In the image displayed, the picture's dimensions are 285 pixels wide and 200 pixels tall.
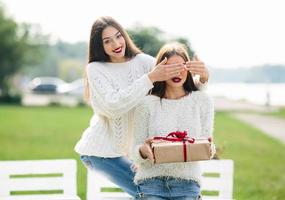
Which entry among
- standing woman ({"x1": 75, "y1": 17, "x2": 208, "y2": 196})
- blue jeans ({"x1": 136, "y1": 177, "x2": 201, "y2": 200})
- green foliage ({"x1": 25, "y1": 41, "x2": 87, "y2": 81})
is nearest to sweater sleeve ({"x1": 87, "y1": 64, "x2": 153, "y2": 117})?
standing woman ({"x1": 75, "y1": 17, "x2": 208, "y2": 196})

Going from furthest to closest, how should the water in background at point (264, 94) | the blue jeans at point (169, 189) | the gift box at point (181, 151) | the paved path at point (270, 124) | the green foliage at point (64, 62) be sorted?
the green foliage at point (64, 62) → the water in background at point (264, 94) → the paved path at point (270, 124) → the blue jeans at point (169, 189) → the gift box at point (181, 151)

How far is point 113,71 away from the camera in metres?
3.97

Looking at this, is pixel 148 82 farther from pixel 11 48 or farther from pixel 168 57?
pixel 11 48

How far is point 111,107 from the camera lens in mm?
3729

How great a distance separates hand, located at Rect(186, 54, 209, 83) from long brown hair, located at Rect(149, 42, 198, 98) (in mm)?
58

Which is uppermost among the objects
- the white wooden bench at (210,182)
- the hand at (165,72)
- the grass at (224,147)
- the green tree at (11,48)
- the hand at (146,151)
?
the green tree at (11,48)

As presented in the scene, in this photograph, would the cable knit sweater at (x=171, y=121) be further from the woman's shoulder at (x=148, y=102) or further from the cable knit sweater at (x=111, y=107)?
the cable knit sweater at (x=111, y=107)

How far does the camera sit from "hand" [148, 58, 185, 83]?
355 centimetres

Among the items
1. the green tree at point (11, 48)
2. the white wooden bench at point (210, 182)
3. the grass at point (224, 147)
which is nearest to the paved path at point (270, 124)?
the grass at point (224, 147)

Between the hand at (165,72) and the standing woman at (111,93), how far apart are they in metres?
0.19

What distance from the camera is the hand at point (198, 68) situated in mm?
3625

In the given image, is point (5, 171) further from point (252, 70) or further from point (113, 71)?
point (252, 70)

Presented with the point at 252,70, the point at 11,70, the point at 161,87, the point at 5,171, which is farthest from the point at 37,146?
the point at 11,70

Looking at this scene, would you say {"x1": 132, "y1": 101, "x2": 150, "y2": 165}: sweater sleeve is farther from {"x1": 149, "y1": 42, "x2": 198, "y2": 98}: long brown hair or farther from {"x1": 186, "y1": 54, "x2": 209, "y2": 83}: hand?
{"x1": 186, "y1": 54, "x2": 209, "y2": 83}: hand
